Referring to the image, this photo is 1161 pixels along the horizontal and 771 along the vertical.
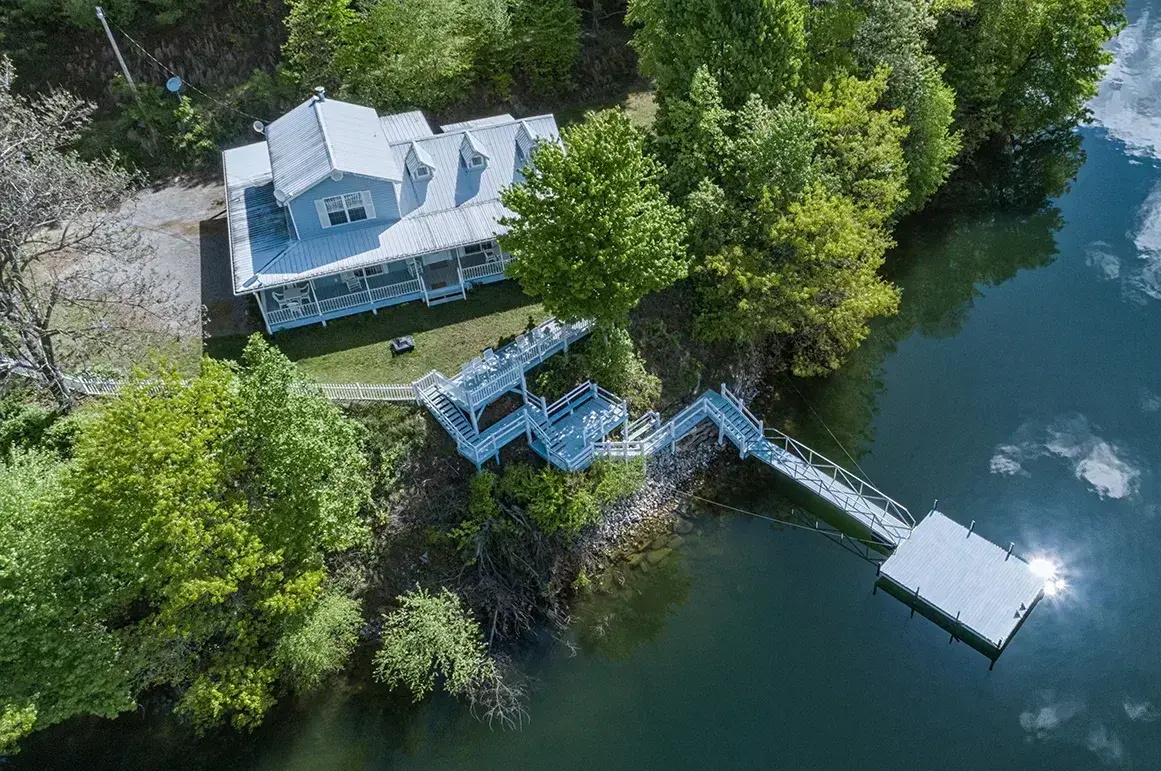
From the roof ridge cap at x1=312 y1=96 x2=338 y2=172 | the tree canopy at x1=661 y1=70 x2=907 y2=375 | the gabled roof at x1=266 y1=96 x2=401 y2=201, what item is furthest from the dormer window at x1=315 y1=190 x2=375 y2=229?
the tree canopy at x1=661 y1=70 x2=907 y2=375

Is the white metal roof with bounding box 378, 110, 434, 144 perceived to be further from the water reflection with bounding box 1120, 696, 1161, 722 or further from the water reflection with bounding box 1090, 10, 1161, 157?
the water reflection with bounding box 1090, 10, 1161, 157

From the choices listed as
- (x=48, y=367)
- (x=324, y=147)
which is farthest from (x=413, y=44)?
(x=48, y=367)

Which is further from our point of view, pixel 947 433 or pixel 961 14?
pixel 961 14

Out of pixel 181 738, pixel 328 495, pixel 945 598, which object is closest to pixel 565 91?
pixel 328 495

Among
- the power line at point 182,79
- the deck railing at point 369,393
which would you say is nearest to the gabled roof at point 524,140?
the deck railing at point 369,393

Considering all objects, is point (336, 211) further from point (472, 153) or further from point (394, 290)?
point (472, 153)

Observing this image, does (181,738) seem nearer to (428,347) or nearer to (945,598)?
(428,347)
